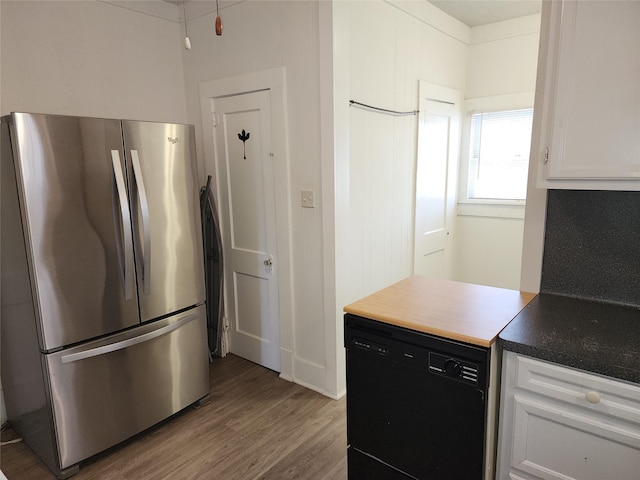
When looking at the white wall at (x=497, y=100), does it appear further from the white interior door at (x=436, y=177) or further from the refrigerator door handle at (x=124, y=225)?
the refrigerator door handle at (x=124, y=225)

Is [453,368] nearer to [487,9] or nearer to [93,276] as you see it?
[93,276]

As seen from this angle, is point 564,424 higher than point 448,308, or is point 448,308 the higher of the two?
point 448,308

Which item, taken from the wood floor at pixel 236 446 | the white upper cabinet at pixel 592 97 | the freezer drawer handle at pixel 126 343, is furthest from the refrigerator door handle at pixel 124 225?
the white upper cabinet at pixel 592 97

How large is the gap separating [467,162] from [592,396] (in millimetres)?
→ 2984

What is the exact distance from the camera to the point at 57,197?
6.20 ft

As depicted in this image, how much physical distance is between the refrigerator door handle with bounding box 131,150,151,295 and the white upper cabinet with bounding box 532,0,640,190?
1858 mm

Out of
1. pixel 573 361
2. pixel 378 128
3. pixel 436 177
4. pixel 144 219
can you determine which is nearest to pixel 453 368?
pixel 573 361

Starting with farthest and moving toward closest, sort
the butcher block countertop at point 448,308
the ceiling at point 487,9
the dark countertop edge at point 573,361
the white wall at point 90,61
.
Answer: the ceiling at point 487,9
the white wall at point 90,61
the butcher block countertop at point 448,308
the dark countertop edge at point 573,361

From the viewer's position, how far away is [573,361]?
4.21 ft

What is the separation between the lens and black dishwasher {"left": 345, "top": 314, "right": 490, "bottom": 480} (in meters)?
1.44

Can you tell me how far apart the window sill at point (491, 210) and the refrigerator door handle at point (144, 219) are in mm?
2969

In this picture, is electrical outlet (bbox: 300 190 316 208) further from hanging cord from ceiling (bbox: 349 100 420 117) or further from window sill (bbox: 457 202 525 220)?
window sill (bbox: 457 202 525 220)

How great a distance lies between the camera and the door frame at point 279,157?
266cm

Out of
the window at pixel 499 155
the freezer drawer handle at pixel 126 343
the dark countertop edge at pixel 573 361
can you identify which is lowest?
the freezer drawer handle at pixel 126 343
